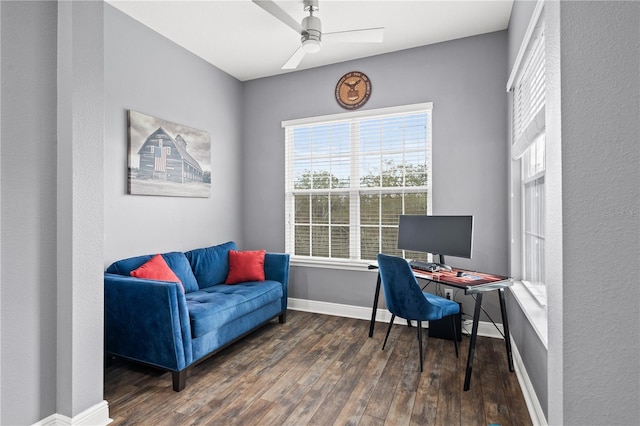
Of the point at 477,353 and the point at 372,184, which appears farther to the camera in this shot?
the point at 372,184

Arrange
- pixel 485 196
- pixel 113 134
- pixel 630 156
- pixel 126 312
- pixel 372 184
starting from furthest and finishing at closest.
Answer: pixel 372 184 < pixel 485 196 < pixel 113 134 < pixel 126 312 < pixel 630 156

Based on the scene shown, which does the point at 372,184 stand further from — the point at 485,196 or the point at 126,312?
the point at 126,312

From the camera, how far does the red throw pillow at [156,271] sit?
2637 millimetres

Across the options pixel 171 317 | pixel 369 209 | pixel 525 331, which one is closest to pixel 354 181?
pixel 369 209

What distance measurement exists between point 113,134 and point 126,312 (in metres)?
1.50

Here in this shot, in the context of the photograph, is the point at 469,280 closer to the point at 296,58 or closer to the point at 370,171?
the point at 370,171

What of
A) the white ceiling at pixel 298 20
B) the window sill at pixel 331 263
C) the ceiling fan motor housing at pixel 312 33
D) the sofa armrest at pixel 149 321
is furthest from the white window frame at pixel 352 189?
the sofa armrest at pixel 149 321

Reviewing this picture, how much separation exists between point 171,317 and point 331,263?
2.08m

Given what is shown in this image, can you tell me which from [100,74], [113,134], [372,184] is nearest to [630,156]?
[100,74]

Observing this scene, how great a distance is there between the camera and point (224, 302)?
282cm

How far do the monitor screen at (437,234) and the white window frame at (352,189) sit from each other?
0.32m

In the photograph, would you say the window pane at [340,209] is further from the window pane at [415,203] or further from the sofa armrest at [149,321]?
the sofa armrest at [149,321]

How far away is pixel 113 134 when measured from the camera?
9.48 ft

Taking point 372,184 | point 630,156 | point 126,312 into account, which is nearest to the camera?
point 630,156
